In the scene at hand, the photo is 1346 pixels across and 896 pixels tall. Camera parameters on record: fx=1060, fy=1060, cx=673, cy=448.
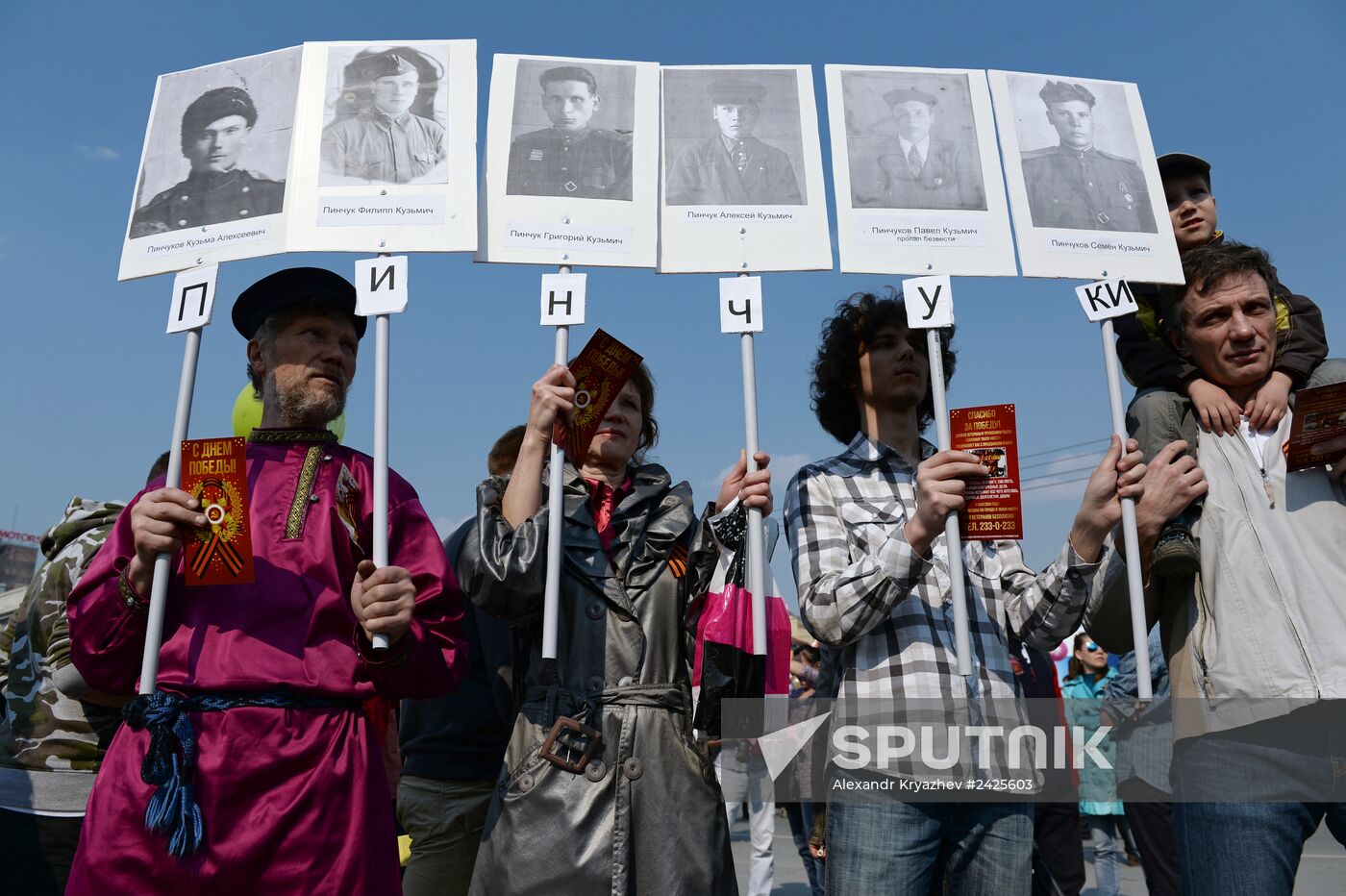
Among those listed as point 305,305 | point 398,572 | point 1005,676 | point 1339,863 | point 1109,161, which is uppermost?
point 1109,161

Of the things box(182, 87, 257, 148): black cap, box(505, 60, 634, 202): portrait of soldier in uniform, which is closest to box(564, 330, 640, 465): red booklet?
box(505, 60, 634, 202): portrait of soldier in uniform

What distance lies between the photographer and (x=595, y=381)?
3113mm

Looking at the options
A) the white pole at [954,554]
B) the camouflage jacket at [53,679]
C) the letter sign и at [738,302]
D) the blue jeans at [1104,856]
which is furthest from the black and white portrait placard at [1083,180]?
the blue jeans at [1104,856]

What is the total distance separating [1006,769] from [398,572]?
163cm

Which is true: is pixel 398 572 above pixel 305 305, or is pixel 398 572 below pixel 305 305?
below

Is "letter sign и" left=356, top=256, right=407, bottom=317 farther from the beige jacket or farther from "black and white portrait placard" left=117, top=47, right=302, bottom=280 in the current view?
the beige jacket

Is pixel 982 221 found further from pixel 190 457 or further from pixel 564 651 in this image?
pixel 190 457

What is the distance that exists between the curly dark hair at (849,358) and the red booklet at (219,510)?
1847 millimetres

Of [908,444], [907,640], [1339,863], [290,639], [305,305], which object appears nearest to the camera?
[290,639]

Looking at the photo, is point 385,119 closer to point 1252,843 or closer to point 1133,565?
point 1133,565

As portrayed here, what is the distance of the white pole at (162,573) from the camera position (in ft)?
8.30

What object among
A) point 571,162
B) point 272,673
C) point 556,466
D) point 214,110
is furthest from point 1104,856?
point 214,110

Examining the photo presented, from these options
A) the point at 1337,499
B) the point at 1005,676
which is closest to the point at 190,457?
the point at 1005,676

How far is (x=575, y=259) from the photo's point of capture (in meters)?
3.04
